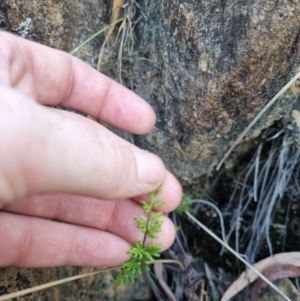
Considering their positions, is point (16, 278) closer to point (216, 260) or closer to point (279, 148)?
point (216, 260)

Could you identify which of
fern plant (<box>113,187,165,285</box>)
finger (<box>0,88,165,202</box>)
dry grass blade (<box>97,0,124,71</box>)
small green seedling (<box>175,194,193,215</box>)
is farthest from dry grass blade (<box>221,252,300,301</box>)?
dry grass blade (<box>97,0,124,71</box>)

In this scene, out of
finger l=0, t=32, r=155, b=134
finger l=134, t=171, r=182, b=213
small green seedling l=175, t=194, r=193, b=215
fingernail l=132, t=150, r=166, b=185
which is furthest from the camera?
small green seedling l=175, t=194, r=193, b=215

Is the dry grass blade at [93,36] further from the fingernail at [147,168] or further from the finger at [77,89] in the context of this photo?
the fingernail at [147,168]

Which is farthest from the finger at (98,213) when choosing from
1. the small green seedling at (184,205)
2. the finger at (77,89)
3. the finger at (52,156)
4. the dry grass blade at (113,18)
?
the dry grass blade at (113,18)

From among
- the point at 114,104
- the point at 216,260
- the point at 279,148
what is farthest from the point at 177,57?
the point at 216,260

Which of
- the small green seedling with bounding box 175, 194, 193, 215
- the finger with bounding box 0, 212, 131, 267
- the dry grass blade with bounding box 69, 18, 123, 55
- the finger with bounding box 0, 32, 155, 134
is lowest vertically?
the finger with bounding box 0, 212, 131, 267

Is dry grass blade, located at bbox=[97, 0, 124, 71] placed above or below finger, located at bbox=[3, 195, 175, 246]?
above

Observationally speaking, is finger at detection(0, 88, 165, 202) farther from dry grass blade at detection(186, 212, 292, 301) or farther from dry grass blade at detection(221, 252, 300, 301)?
dry grass blade at detection(221, 252, 300, 301)
